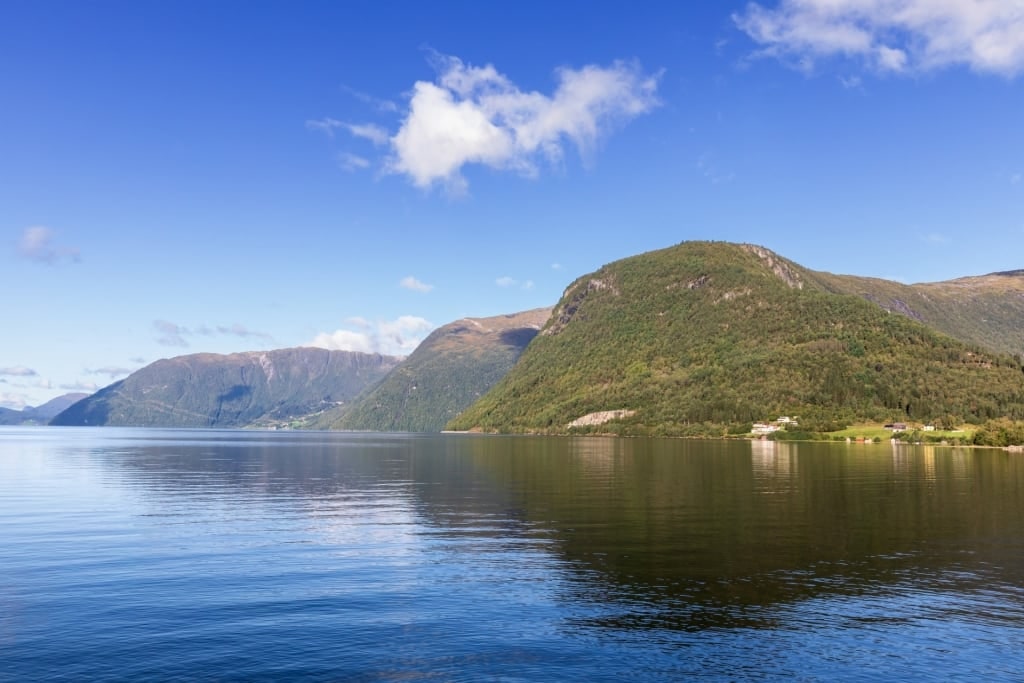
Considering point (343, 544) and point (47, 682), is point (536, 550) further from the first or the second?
point (47, 682)

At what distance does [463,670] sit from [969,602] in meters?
30.6

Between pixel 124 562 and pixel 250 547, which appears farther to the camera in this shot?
pixel 250 547

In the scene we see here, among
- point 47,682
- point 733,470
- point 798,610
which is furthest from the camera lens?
point 733,470

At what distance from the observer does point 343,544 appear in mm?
58562

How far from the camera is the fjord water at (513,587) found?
3141 centimetres

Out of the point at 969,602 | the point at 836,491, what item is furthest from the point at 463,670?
the point at 836,491

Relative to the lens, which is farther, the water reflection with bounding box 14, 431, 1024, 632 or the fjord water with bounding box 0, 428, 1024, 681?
the water reflection with bounding box 14, 431, 1024, 632

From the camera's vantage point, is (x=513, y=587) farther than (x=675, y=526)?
No

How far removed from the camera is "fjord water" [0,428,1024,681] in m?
31.4

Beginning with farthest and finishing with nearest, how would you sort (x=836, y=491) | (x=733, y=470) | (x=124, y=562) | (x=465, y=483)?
1. (x=733, y=470)
2. (x=465, y=483)
3. (x=836, y=491)
4. (x=124, y=562)

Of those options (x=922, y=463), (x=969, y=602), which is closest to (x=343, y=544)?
(x=969, y=602)

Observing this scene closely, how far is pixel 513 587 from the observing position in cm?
4378

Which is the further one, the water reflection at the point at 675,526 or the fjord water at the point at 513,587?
the water reflection at the point at 675,526

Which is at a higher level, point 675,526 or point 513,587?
point 513,587
